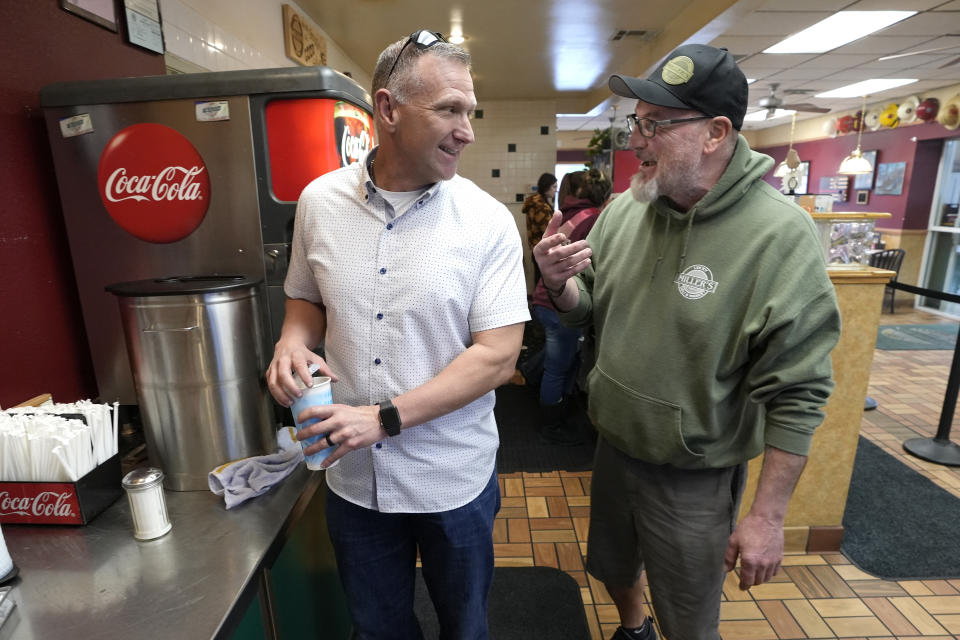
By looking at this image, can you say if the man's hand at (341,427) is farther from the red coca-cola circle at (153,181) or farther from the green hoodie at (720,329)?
the red coca-cola circle at (153,181)

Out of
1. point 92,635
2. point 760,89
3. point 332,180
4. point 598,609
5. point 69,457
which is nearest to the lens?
point 92,635

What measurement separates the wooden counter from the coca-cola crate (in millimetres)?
Result: 2388

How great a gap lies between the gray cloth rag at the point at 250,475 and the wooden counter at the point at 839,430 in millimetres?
1983

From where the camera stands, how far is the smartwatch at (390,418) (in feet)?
3.42

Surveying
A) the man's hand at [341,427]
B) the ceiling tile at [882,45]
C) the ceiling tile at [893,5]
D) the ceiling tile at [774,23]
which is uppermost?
the ceiling tile at [882,45]

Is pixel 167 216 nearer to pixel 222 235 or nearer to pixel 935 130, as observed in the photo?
pixel 222 235

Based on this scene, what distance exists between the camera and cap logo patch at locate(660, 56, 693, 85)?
4.34ft

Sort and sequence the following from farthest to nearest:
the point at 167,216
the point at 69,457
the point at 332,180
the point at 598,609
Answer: the point at 598,609, the point at 167,216, the point at 332,180, the point at 69,457

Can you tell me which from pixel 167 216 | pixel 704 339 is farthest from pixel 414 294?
pixel 167 216

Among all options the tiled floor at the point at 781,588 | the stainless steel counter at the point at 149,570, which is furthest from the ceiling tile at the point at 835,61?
the stainless steel counter at the point at 149,570

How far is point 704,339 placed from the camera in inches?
52.2

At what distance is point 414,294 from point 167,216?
91 cm

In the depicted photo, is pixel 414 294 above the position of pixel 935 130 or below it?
below

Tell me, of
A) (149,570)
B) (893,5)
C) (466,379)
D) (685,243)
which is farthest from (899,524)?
(893,5)
